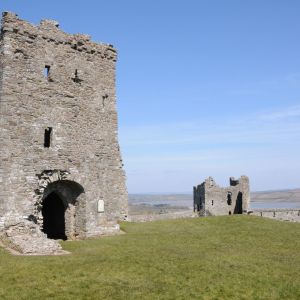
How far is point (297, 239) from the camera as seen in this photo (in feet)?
76.8

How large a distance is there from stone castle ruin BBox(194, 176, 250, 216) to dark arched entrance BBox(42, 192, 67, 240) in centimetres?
2828

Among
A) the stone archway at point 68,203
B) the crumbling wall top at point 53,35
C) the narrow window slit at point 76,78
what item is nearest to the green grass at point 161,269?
the stone archway at point 68,203

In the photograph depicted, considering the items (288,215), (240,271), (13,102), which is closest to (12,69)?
(13,102)

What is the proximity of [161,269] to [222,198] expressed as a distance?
3902 cm

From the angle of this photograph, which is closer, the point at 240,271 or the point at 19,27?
the point at 240,271

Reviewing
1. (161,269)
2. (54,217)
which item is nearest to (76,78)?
(54,217)

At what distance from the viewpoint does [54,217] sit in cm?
2559

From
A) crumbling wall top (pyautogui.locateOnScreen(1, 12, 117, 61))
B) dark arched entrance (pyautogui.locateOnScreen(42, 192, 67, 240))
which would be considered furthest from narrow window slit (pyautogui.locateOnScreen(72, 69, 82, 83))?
dark arched entrance (pyautogui.locateOnScreen(42, 192, 67, 240))

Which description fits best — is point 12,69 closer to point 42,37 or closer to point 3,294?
point 42,37

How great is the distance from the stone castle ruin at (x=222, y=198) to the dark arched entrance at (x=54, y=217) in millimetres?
28282

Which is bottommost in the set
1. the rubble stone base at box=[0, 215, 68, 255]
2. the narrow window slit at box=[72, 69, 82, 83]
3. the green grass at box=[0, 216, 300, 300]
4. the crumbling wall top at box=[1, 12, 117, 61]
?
the green grass at box=[0, 216, 300, 300]

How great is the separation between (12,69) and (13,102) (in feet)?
5.72

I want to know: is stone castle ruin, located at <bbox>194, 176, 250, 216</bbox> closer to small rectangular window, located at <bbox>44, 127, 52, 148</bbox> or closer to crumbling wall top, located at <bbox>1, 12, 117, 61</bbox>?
crumbling wall top, located at <bbox>1, 12, 117, 61</bbox>

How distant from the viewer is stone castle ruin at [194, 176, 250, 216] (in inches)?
2045
